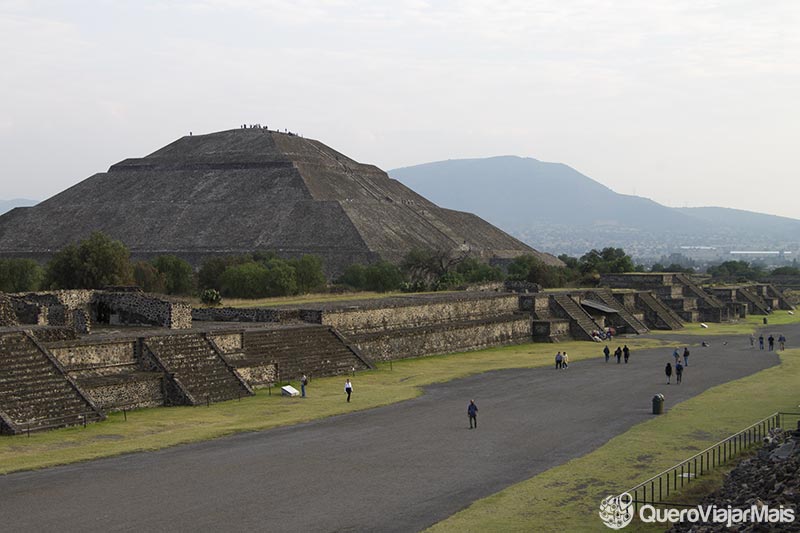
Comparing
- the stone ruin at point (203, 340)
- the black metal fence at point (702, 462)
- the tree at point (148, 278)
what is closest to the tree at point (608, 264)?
the stone ruin at point (203, 340)

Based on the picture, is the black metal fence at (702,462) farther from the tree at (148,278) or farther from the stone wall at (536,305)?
the tree at (148,278)

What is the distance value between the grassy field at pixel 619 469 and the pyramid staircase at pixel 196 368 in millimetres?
12840

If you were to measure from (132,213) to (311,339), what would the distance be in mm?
89956

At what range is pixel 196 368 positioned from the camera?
107ft

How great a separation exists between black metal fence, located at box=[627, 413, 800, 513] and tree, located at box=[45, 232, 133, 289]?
41686mm

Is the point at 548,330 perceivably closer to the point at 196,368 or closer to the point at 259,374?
the point at 259,374

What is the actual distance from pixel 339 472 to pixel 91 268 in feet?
135

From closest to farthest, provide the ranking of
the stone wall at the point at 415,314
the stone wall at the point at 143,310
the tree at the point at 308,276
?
the stone wall at the point at 143,310 < the stone wall at the point at 415,314 < the tree at the point at 308,276

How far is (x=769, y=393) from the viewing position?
33.1m

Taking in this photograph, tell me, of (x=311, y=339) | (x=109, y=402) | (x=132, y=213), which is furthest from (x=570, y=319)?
(x=132, y=213)

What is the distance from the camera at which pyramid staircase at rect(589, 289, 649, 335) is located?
62.5 m

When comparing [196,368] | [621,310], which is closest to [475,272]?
[621,310]

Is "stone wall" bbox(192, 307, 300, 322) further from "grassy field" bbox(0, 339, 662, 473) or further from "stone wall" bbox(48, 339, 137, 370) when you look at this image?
"stone wall" bbox(48, 339, 137, 370)

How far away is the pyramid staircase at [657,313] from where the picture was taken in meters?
66.8
